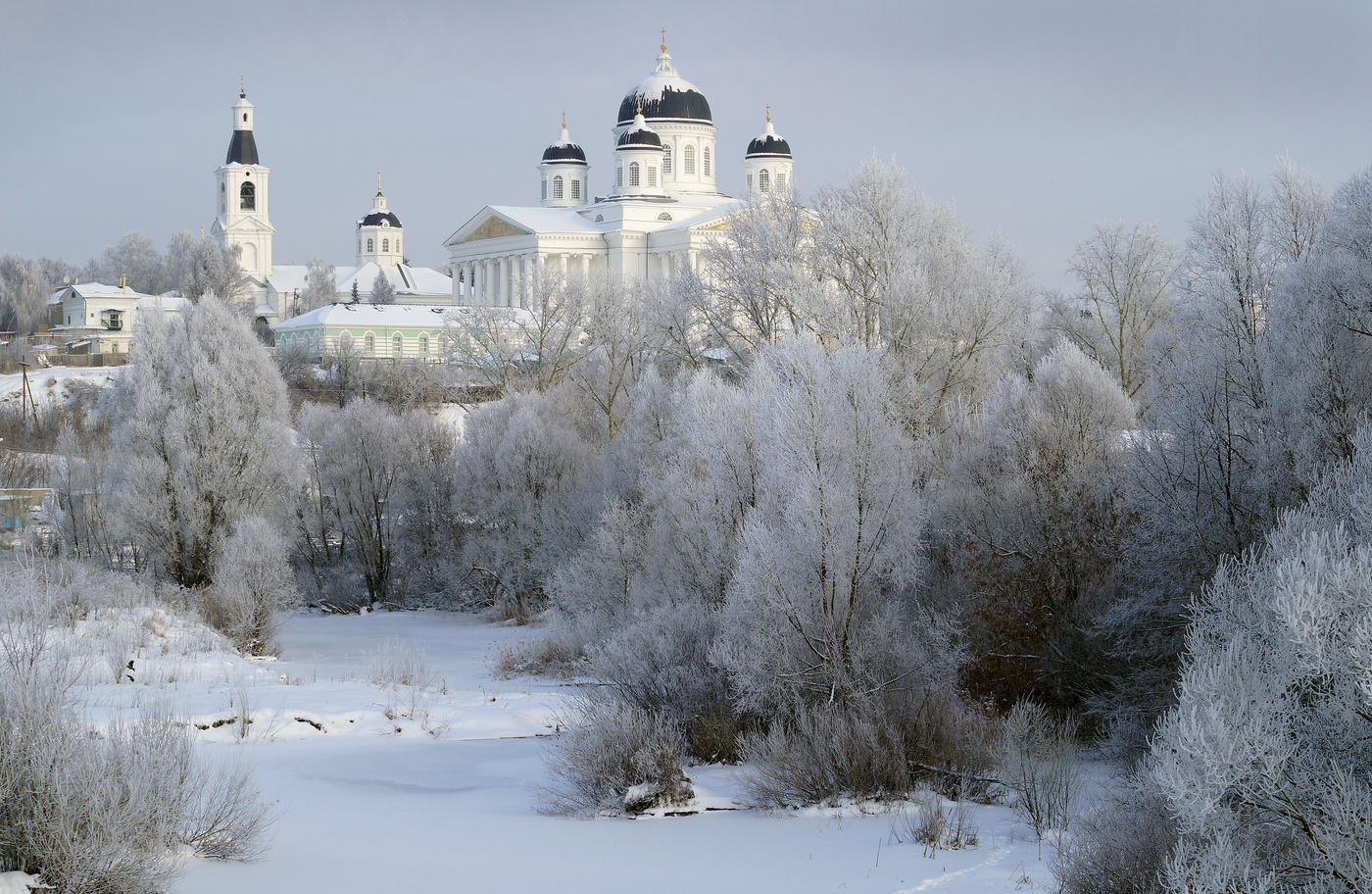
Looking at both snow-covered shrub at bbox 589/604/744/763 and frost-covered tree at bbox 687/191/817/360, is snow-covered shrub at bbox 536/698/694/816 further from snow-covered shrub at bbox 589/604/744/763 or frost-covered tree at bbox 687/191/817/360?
frost-covered tree at bbox 687/191/817/360

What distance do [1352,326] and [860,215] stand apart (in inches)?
464

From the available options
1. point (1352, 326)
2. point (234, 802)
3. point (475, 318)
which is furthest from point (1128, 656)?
point (475, 318)

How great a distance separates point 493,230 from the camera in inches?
2817

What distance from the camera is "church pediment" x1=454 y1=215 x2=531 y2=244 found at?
6881 centimetres

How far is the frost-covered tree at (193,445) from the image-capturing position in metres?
20.0

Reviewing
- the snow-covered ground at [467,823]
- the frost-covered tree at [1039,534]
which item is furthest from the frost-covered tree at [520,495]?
the snow-covered ground at [467,823]

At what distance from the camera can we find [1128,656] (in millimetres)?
11594

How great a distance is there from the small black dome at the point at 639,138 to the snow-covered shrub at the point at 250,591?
53863 millimetres

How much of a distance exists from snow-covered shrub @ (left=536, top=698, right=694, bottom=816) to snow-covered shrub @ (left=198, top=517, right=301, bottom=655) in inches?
389

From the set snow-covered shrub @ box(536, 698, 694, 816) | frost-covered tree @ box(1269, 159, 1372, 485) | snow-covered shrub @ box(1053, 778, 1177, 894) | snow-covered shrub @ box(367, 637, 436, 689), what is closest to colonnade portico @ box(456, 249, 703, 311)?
snow-covered shrub @ box(367, 637, 436, 689)

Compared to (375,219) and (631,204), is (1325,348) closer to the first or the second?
(631,204)

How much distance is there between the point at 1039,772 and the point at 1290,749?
425 centimetres

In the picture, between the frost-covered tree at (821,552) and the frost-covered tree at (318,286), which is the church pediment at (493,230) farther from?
the frost-covered tree at (821,552)

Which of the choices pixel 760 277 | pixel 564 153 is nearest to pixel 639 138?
pixel 564 153
